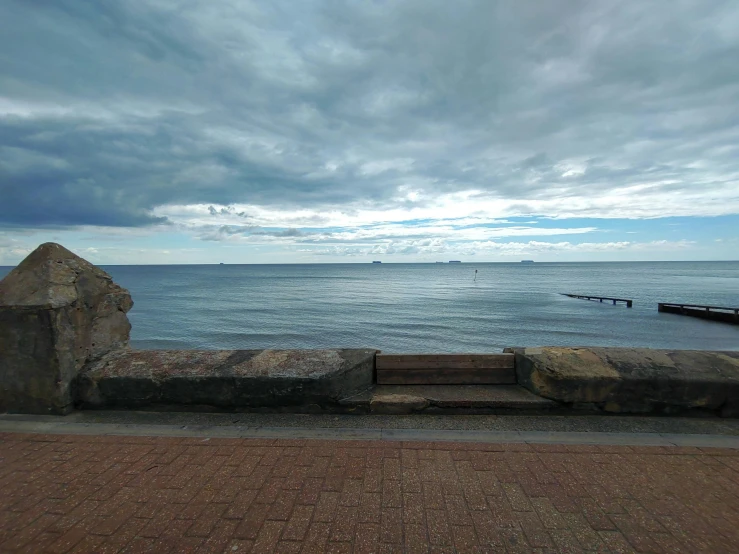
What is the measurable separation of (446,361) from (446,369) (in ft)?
0.29

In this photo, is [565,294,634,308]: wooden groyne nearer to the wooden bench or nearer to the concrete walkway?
the wooden bench

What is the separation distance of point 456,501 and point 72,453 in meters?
3.15

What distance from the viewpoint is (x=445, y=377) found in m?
4.43

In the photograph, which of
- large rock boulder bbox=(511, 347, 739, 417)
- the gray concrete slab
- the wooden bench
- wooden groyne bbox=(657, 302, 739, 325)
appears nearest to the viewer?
the gray concrete slab

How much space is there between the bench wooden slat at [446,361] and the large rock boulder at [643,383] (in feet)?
1.49

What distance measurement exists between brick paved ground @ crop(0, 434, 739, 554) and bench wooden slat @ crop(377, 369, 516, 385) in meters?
1.10

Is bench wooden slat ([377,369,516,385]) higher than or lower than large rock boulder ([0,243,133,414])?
lower

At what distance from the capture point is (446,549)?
7.21 feet

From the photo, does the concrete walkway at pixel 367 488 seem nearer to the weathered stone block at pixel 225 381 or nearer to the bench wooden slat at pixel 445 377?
the weathered stone block at pixel 225 381

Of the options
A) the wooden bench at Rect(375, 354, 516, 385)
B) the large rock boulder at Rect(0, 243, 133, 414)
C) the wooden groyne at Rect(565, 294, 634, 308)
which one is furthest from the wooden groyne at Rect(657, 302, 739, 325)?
the large rock boulder at Rect(0, 243, 133, 414)

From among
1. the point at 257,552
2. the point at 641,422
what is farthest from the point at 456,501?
the point at 641,422

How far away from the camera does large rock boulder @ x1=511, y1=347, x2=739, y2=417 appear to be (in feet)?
12.4

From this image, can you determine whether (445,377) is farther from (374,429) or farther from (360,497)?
(360,497)

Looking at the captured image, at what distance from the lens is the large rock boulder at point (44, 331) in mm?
3812
